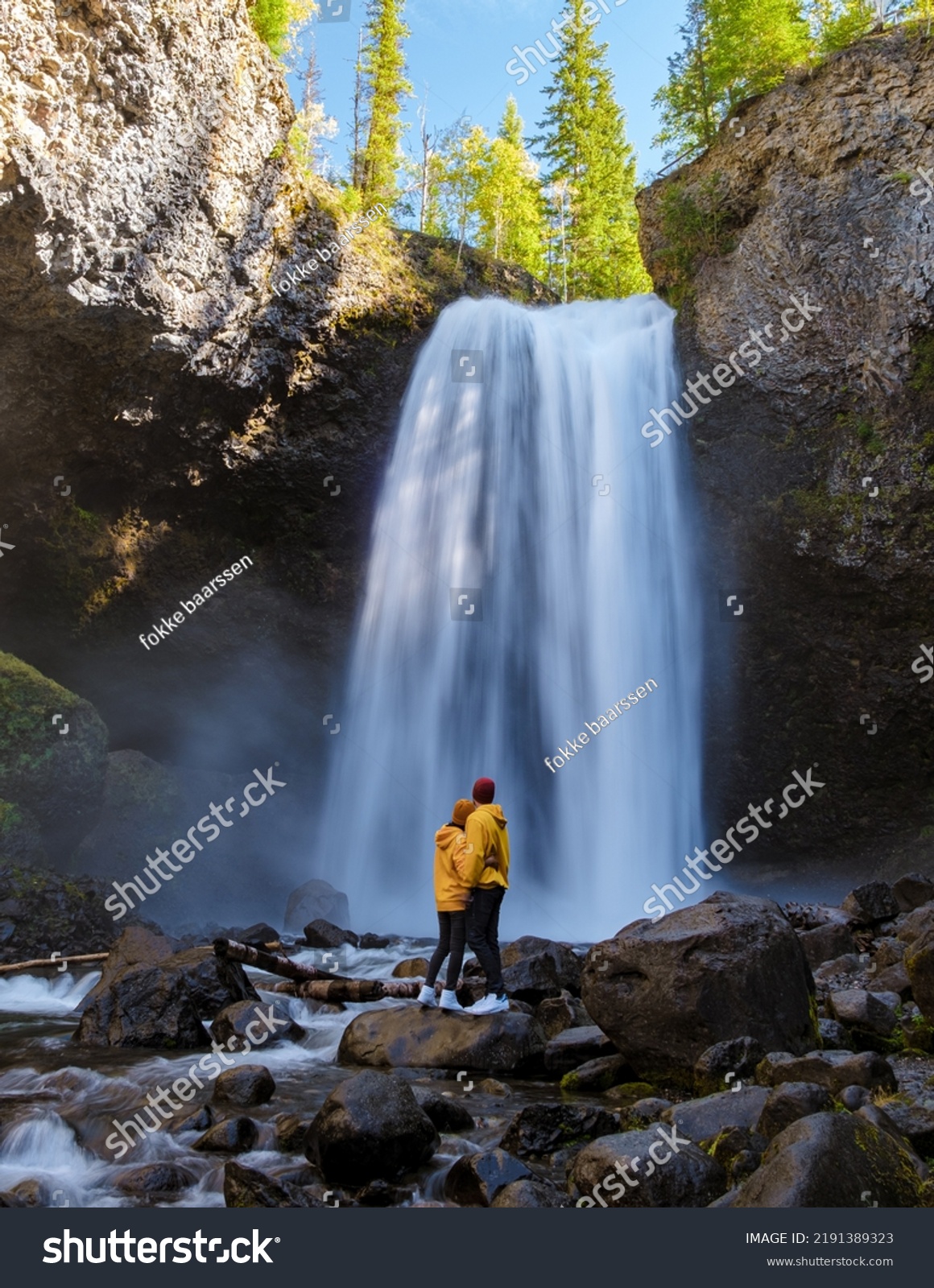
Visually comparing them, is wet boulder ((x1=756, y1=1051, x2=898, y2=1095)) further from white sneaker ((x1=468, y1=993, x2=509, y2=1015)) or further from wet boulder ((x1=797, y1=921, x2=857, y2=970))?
wet boulder ((x1=797, y1=921, x2=857, y2=970))

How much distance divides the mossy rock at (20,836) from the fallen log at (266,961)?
5.64 meters

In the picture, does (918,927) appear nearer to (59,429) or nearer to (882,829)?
(882,829)

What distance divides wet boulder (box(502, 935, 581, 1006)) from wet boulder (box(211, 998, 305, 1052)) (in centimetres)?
193

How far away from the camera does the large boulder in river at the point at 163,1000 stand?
24.0ft

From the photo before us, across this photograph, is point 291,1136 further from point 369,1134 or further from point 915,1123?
point 915,1123

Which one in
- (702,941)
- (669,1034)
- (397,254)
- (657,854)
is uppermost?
(397,254)

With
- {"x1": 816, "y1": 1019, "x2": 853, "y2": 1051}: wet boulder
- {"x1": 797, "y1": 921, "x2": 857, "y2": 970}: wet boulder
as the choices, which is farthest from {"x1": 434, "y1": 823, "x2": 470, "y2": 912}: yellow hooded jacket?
{"x1": 797, "y1": 921, "x2": 857, "y2": 970}: wet boulder

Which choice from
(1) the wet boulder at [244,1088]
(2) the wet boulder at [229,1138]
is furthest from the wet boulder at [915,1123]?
(1) the wet boulder at [244,1088]

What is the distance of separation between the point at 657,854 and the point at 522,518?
687 centimetres

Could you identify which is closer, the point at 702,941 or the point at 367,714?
the point at 702,941

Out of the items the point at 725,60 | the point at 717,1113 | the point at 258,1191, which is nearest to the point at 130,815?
the point at 258,1191

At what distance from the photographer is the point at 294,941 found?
41.3 feet

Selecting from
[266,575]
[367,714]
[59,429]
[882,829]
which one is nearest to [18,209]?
[59,429]

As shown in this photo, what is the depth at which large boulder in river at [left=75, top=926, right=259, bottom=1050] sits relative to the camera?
7.32 m
